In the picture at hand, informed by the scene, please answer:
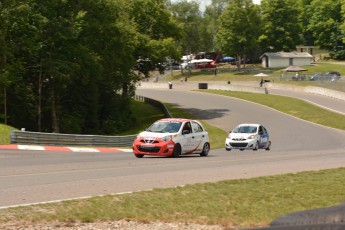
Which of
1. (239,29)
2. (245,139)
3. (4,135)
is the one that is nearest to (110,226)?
(4,135)

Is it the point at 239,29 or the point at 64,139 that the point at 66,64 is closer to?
the point at 64,139

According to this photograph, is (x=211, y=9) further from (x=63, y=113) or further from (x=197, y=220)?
(x=197, y=220)

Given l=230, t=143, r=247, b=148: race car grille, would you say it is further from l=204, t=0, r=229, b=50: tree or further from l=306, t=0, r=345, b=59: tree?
l=204, t=0, r=229, b=50: tree

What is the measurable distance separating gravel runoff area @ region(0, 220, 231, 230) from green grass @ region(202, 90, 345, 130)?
47.4m

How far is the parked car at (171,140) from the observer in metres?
25.0

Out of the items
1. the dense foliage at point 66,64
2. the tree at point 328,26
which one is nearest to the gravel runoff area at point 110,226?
the dense foliage at point 66,64

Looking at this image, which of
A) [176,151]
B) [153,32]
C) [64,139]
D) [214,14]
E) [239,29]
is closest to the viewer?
[176,151]

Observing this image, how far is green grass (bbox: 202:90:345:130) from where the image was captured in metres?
58.8

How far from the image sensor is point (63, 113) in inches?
2173

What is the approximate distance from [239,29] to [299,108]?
2698 inches

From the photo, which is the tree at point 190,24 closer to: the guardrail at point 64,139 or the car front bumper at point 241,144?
the guardrail at point 64,139

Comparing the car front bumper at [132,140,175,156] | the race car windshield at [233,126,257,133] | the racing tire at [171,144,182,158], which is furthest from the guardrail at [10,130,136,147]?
the racing tire at [171,144,182,158]

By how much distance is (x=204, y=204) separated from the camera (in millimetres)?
11156

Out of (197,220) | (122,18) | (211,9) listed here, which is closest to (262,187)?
(197,220)
